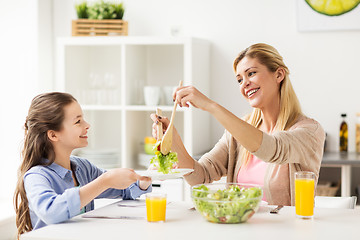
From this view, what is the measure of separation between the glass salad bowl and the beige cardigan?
38 centimetres

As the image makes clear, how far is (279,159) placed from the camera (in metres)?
2.18

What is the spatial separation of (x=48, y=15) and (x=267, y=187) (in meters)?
2.61

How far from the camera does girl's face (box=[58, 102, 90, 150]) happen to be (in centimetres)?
222

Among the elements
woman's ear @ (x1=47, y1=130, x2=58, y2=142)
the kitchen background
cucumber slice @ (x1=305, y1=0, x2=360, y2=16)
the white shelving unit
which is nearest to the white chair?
woman's ear @ (x1=47, y1=130, x2=58, y2=142)

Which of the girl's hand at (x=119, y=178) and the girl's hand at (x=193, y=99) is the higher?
the girl's hand at (x=193, y=99)

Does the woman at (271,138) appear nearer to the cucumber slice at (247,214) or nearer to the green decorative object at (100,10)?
the cucumber slice at (247,214)

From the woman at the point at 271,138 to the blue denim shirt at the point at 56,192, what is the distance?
342mm

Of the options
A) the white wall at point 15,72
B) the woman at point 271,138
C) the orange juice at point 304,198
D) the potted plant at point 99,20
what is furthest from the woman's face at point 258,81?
the white wall at point 15,72

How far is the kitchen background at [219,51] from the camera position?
12.8 feet

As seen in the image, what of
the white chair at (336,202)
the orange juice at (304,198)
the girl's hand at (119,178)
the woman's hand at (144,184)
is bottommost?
the white chair at (336,202)

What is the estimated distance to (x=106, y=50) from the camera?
14.2ft

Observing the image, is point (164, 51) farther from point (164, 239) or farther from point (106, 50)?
point (164, 239)

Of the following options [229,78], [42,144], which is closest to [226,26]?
[229,78]

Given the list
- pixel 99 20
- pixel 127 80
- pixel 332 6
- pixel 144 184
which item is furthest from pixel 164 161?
pixel 332 6
